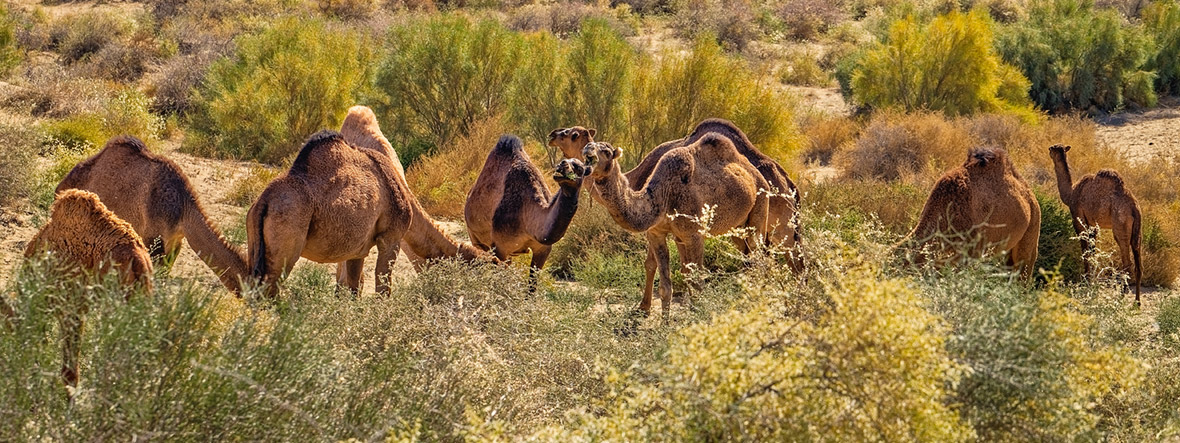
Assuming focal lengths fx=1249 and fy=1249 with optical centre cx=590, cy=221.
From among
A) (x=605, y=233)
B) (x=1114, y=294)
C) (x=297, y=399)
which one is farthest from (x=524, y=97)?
(x=297, y=399)

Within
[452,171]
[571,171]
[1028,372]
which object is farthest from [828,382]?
[452,171]

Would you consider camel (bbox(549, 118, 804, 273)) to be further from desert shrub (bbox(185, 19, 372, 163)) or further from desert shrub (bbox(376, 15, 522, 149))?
desert shrub (bbox(185, 19, 372, 163))

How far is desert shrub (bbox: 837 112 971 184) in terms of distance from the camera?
762 inches

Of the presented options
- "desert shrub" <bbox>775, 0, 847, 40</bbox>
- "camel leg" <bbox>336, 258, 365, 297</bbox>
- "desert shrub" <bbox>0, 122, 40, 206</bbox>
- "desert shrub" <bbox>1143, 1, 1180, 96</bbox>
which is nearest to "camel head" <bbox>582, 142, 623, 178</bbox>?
"camel leg" <bbox>336, 258, 365, 297</bbox>

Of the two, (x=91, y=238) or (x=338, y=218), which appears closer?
(x=91, y=238)

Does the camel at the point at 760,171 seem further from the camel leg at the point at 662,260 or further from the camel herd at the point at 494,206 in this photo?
the camel leg at the point at 662,260

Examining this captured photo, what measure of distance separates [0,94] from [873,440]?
64.6 ft

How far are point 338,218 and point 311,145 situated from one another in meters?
0.59

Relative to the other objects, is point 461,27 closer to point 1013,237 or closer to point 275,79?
point 275,79

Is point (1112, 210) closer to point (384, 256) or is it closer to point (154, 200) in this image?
point (384, 256)

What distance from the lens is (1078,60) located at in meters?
26.5

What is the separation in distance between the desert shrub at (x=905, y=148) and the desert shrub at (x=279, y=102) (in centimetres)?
823

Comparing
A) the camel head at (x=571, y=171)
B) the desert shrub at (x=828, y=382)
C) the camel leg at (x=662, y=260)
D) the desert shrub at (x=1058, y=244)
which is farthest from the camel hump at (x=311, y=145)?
the desert shrub at (x=1058, y=244)

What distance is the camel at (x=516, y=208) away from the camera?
30.8 feet
